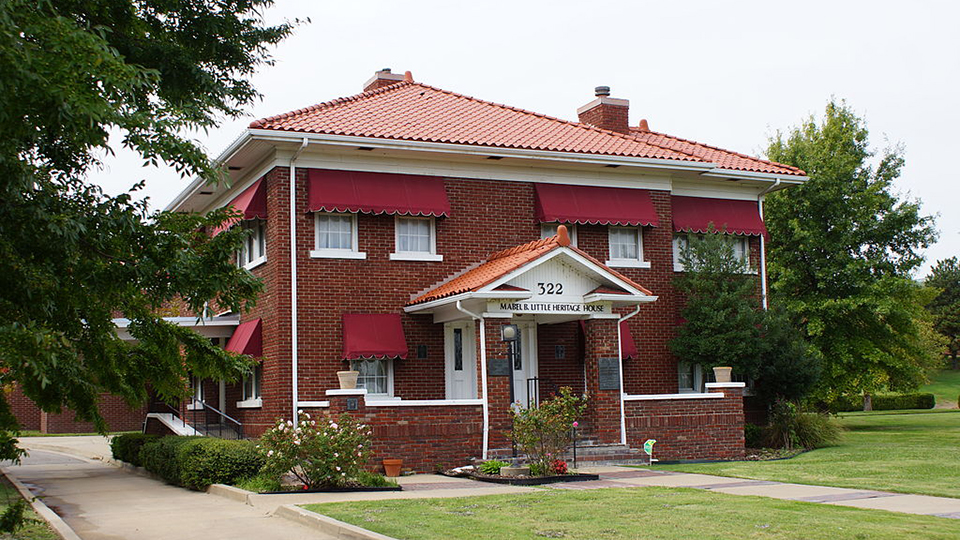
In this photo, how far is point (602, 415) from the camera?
19.4 metres

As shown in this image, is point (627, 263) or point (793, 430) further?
point (627, 263)

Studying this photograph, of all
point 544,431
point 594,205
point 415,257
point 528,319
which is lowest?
point 544,431

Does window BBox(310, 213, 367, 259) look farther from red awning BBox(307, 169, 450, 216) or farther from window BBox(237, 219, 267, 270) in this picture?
window BBox(237, 219, 267, 270)

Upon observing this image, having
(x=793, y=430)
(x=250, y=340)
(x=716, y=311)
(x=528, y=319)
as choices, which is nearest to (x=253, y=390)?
(x=250, y=340)

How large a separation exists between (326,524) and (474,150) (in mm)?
10821

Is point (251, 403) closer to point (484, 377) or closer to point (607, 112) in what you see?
point (484, 377)

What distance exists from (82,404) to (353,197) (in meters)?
12.9

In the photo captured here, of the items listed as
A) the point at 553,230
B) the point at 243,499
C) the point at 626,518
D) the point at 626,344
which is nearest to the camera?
the point at 626,518

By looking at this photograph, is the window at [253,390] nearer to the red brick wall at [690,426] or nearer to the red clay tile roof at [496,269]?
the red clay tile roof at [496,269]

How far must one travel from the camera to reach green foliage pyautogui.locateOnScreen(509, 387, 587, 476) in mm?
16312

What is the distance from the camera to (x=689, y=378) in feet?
76.9

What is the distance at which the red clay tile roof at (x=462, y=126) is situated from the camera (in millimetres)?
20172

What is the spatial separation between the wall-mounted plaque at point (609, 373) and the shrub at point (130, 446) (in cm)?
941

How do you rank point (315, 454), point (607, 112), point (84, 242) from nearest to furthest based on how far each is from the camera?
point (84, 242), point (315, 454), point (607, 112)
